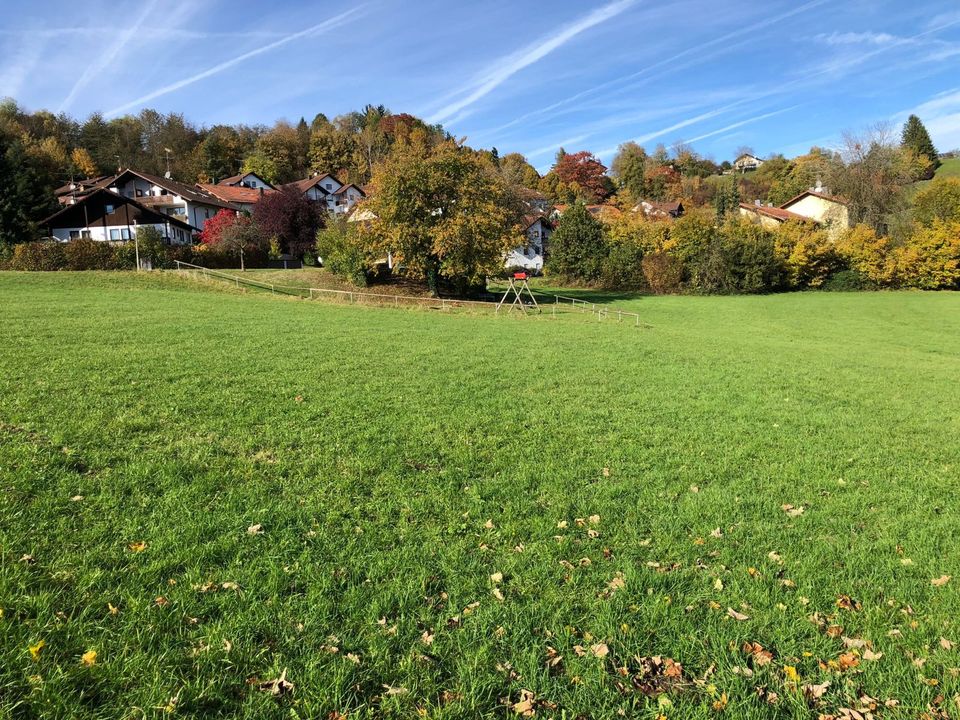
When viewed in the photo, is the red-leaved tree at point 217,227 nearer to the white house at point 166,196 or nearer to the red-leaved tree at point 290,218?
the red-leaved tree at point 290,218

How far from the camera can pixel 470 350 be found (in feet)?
49.1

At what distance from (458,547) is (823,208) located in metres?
74.8

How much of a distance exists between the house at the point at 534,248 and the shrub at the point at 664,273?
15743 mm

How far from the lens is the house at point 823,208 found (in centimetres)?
5925

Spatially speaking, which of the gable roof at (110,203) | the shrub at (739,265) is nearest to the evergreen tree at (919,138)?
the shrub at (739,265)

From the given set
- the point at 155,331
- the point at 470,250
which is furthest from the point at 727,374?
the point at 470,250

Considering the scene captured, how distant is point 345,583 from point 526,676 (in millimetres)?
1521

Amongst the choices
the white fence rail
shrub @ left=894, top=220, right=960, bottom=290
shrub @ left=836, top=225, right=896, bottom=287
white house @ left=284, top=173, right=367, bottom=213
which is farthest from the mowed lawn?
white house @ left=284, top=173, right=367, bottom=213

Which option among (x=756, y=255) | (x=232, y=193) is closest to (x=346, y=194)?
(x=232, y=193)

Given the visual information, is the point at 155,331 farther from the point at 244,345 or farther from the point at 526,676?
the point at 526,676

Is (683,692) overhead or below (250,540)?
below

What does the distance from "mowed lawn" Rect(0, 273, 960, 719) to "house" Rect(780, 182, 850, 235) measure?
58.8 m

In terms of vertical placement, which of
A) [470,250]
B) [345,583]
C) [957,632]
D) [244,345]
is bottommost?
[957,632]

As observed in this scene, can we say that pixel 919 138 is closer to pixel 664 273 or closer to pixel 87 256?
pixel 664 273
